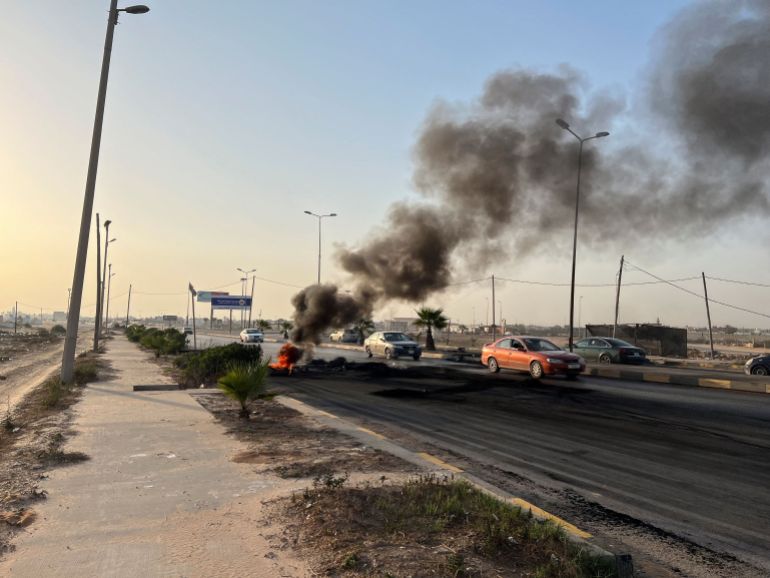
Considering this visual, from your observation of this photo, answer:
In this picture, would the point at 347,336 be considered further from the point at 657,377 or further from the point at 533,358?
the point at 657,377

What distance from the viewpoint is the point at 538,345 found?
18.1m

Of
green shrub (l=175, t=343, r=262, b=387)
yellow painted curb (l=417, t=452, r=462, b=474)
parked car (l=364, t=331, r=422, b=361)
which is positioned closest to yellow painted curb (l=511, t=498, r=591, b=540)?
yellow painted curb (l=417, t=452, r=462, b=474)

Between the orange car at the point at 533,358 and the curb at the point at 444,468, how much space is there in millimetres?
8540

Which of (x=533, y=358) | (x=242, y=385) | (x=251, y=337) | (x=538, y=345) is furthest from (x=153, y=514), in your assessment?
(x=251, y=337)

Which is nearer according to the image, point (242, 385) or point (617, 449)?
point (617, 449)

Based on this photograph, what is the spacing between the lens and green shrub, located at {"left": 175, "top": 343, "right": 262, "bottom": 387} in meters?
14.3

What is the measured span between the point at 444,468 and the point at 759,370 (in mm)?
18425

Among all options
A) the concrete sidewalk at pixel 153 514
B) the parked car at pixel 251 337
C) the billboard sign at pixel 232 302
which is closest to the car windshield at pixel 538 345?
the concrete sidewalk at pixel 153 514

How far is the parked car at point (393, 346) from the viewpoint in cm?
2564

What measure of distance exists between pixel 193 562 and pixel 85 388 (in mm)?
10714

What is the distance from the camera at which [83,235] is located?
12844mm

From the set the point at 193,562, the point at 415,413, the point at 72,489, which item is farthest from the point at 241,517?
the point at 415,413

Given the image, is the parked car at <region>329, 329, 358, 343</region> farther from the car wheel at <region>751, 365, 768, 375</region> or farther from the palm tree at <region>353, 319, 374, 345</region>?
the car wheel at <region>751, 365, 768, 375</region>

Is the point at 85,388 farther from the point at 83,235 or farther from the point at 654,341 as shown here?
the point at 654,341
